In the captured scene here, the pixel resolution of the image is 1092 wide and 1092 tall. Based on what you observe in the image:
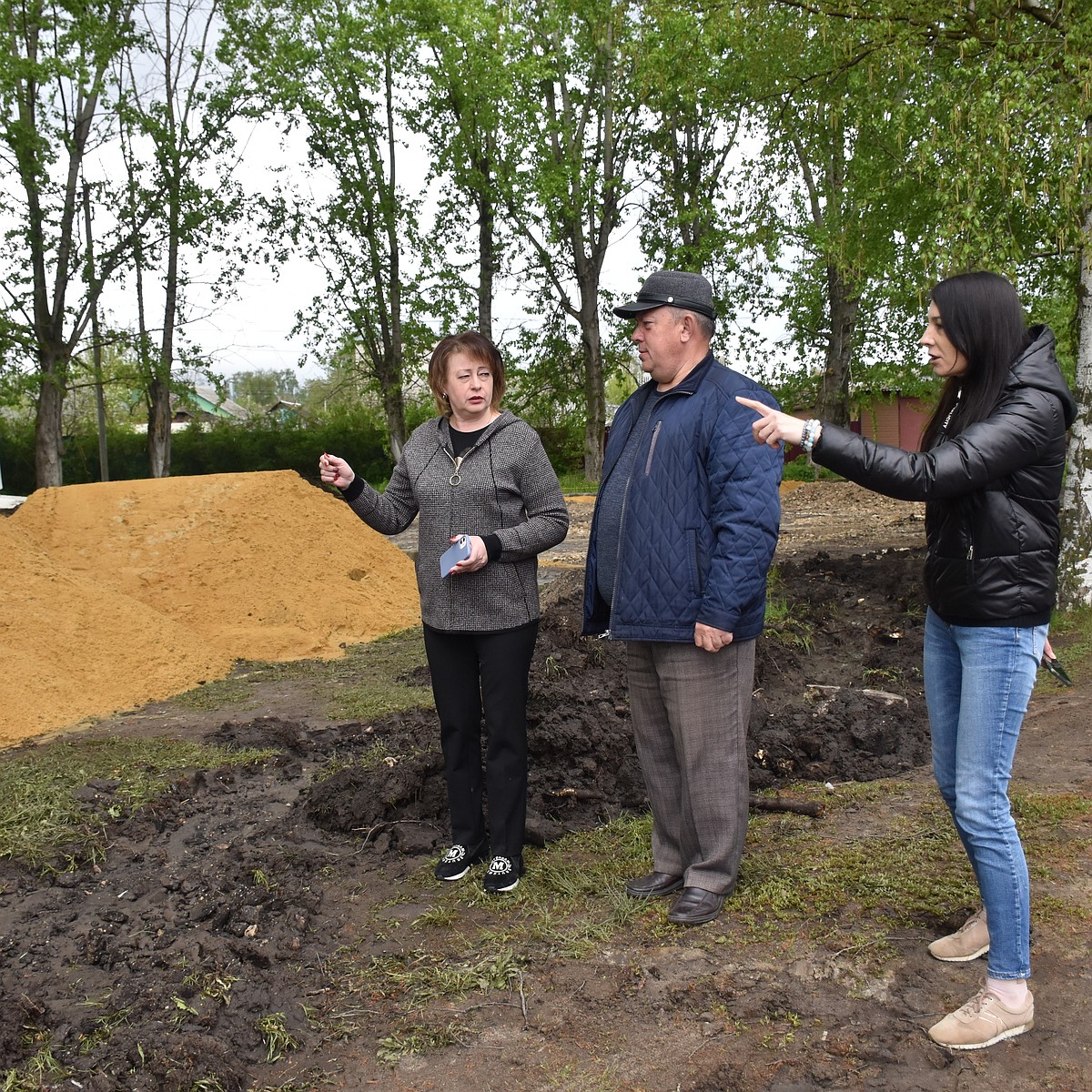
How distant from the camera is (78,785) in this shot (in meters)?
5.30

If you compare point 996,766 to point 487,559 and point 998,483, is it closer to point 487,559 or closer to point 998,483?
point 998,483

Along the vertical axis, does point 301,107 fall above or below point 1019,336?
above

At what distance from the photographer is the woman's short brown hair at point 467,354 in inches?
151

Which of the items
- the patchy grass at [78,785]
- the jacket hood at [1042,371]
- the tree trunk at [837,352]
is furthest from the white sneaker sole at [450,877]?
the tree trunk at [837,352]

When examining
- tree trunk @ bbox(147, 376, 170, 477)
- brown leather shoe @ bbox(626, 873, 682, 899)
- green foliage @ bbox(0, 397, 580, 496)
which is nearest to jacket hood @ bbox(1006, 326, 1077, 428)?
brown leather shoe @ bbox(626, 873, 682, 899)

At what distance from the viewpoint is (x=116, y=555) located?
11.1 metres

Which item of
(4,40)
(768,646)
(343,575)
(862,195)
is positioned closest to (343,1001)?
(768,646)

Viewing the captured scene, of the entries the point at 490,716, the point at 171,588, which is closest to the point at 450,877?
the point at 490,716

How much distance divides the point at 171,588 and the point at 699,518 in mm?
8498

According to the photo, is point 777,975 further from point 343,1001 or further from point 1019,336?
point 1019,336

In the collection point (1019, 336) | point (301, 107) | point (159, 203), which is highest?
point (301, 107)

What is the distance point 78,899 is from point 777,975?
2668mm

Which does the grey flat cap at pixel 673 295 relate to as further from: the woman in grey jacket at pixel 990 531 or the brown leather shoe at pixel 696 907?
the brown leather shoe at pixel 696 907

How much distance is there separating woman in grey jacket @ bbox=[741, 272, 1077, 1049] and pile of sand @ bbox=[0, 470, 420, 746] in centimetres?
653
